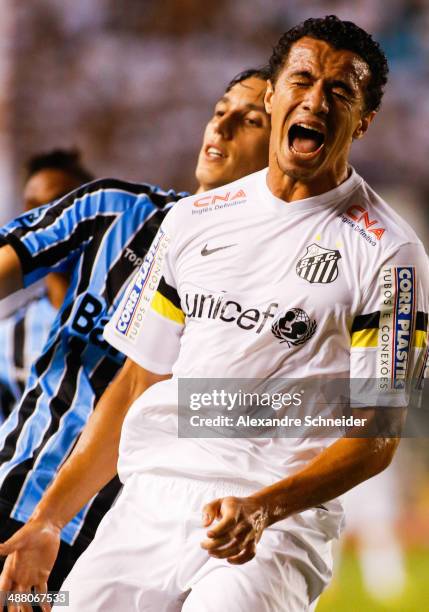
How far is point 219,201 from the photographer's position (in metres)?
1.59

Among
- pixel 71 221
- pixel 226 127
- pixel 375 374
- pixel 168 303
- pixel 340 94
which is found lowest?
pixel 375 374

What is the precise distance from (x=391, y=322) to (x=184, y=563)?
0.49m

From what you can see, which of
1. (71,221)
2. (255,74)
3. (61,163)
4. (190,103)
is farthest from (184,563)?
(190,103)

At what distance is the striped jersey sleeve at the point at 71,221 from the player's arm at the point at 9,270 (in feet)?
0.08

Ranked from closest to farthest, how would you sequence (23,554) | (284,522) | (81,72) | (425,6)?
(284,522)
(23,554)
(425,6)
(81,72)

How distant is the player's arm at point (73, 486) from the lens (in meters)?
1.58

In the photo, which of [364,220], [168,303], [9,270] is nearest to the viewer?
[364,220]

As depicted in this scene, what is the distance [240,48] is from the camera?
7.50 ft

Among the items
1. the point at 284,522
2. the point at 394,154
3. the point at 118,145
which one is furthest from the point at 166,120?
the point at 284,522

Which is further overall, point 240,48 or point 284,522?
point 240,48

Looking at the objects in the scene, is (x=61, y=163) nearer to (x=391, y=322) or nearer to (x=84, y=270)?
(x=84, y=270)

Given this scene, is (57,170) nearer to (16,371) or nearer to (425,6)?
(16,371)

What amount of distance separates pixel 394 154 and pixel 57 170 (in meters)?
0.87

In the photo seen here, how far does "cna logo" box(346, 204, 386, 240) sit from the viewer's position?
144 cm
